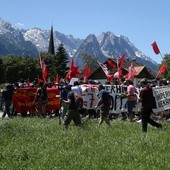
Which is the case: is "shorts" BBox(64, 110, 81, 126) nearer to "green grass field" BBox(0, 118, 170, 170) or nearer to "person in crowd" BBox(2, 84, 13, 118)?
"green grass field" BBox(0, 118, 170, 170)

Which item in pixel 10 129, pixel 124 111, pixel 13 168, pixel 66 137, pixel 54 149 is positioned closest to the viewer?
pixel 13 168

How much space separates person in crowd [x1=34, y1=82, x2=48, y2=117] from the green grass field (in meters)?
9.14

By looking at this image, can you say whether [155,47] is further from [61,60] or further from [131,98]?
[61,60]

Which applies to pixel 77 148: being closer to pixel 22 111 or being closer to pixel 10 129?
pixel 10 129

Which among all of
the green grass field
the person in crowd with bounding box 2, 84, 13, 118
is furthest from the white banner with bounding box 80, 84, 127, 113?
the green grass field

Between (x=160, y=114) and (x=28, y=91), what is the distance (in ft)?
24.4

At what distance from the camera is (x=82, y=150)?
39.1 feet

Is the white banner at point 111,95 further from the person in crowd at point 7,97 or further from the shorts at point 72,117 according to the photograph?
the shorts at point 72,117

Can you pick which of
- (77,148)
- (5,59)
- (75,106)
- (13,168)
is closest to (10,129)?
(75,106)

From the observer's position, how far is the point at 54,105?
27.8 metres

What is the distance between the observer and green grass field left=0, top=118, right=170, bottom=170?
995 cm

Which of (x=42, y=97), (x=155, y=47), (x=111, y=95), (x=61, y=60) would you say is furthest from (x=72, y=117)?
(x=61, y=60)

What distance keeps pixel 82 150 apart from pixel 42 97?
13671 mm

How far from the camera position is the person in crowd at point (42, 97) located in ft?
83.1
